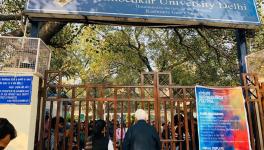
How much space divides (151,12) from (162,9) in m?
0.30

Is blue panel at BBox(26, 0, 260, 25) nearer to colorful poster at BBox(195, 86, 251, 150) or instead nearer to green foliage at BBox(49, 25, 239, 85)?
colorful poster at BBox(195, 86, 251, 150)

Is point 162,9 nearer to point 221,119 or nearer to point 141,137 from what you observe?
point 221,119

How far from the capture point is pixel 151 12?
281 inches

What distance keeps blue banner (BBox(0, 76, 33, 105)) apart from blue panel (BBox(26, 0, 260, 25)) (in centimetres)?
187

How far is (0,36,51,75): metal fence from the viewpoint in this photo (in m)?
5.61

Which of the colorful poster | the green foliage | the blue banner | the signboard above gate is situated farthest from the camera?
the green foliage

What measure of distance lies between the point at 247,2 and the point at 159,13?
8.21 feet

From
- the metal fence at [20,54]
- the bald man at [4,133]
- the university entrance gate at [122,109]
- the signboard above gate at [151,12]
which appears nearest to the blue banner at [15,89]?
the metal fence at [20,54]

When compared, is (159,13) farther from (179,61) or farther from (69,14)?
(179,61)

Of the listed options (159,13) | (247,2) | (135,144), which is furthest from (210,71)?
(135,144)

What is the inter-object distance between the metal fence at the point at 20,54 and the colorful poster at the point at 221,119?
3273 mm

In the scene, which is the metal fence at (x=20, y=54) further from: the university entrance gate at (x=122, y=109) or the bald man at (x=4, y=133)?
the bald man at (x=4, y=133)

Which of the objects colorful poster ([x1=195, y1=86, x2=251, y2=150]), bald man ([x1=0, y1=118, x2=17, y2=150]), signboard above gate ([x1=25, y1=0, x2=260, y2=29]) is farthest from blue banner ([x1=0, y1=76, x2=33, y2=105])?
colorful poster ([x1=195, y1=86, x2=251, y2=150])

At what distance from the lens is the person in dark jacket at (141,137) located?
14.4 feet
